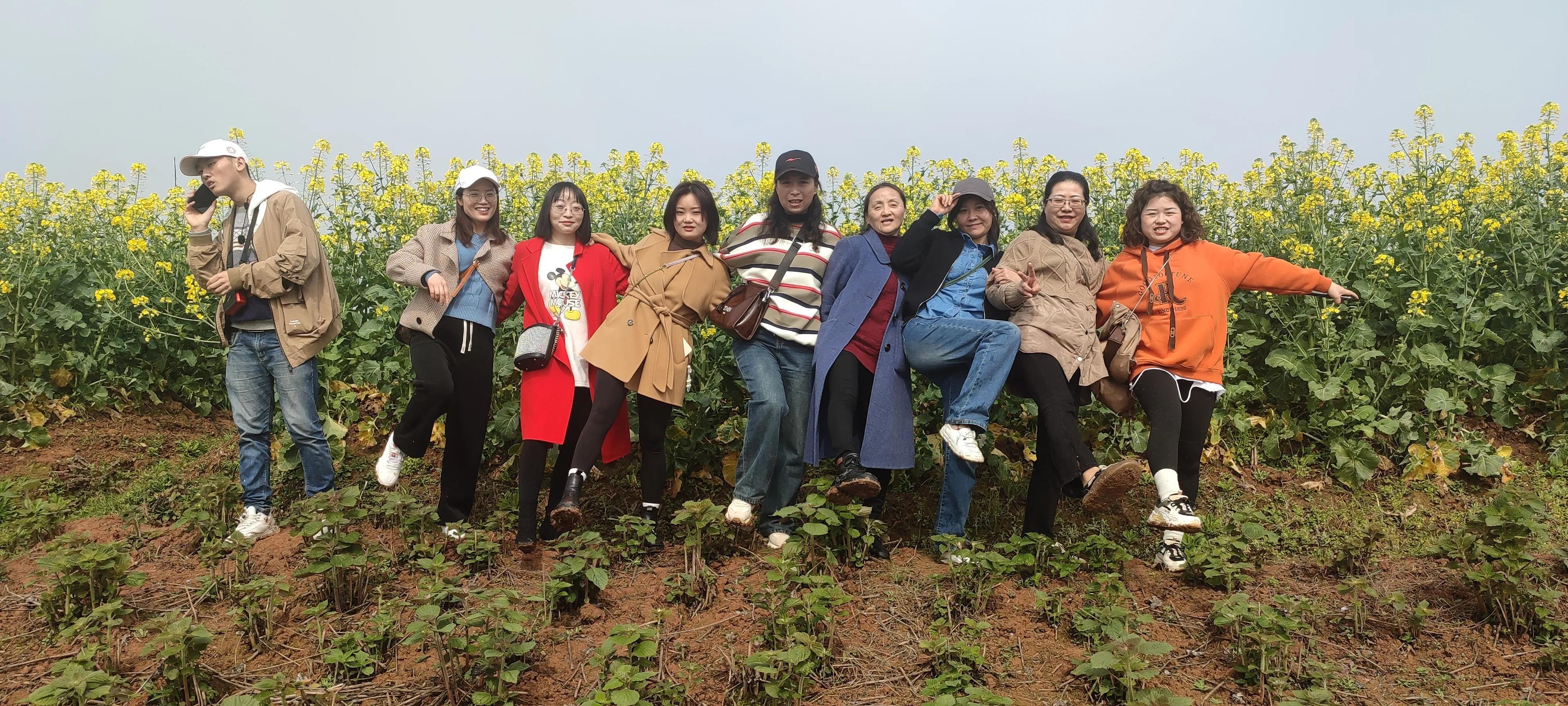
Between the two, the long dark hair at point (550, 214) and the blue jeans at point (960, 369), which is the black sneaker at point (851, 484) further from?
the long dark hair at point (550, 214)

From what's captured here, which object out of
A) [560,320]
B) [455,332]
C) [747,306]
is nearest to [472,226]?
[455,332]

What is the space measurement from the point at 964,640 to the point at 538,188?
205 inches

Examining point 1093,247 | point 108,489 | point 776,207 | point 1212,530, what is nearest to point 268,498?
point 108,489

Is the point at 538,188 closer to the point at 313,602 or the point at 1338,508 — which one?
the point at 313,602

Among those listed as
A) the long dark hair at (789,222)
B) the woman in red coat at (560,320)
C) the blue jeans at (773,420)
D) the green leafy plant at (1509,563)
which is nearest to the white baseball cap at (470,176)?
the woman in red coat at (560,320)

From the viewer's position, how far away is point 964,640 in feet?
11.6

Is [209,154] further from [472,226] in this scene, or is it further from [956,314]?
[956,314]

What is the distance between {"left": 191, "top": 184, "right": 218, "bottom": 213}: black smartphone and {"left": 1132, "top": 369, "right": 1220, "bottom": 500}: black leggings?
4485mm

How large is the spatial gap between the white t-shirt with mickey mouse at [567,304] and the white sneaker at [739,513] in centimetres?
91

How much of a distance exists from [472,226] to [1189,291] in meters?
3.37

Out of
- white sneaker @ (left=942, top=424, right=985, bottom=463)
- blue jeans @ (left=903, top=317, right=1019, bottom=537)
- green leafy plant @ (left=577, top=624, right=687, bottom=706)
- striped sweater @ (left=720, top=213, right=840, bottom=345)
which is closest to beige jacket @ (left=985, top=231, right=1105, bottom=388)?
blue jeans @ (left=903, top=317, right=1019, bottom=537)

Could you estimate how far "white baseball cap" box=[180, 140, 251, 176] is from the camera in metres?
4.63

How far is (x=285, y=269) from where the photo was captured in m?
4.55

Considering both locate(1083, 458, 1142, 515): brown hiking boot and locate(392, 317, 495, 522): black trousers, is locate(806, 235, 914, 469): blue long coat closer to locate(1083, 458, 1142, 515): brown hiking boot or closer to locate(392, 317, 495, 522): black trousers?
locate(1083, 458, 1142, 515): brown hiking boot
